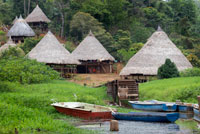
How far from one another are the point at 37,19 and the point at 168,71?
32.1 metres

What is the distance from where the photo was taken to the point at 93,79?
138ft

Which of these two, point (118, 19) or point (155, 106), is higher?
point (118, 19)

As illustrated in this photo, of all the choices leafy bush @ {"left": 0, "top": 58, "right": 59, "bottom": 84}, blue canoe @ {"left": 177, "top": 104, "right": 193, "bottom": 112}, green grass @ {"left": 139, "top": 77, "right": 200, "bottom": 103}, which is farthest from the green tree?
blue canoe @ {"left": 177, "top": 104, "right": 193, "bottom": 112}

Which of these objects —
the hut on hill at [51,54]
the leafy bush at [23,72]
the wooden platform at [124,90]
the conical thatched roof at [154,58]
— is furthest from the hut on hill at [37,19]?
the wooden platform at [124,90]

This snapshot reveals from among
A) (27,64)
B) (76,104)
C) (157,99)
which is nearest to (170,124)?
(76,104)

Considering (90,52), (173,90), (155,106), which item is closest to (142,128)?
(155,106)

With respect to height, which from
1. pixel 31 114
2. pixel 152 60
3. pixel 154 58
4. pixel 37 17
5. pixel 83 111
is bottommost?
pixel 83 111

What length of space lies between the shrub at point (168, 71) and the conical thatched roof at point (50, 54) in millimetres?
10127

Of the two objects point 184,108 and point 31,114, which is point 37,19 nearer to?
point 184,108

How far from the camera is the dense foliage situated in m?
53.1

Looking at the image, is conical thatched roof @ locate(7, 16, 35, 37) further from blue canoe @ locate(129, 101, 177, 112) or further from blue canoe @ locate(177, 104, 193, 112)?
blue canoe @ locate(177, 104, 193, 112)

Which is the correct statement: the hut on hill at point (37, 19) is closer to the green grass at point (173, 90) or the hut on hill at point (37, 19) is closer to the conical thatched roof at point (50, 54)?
the conical thatched roof at point (50, 54)

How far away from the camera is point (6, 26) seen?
65.9 meters

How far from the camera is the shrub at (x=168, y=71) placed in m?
32.5
